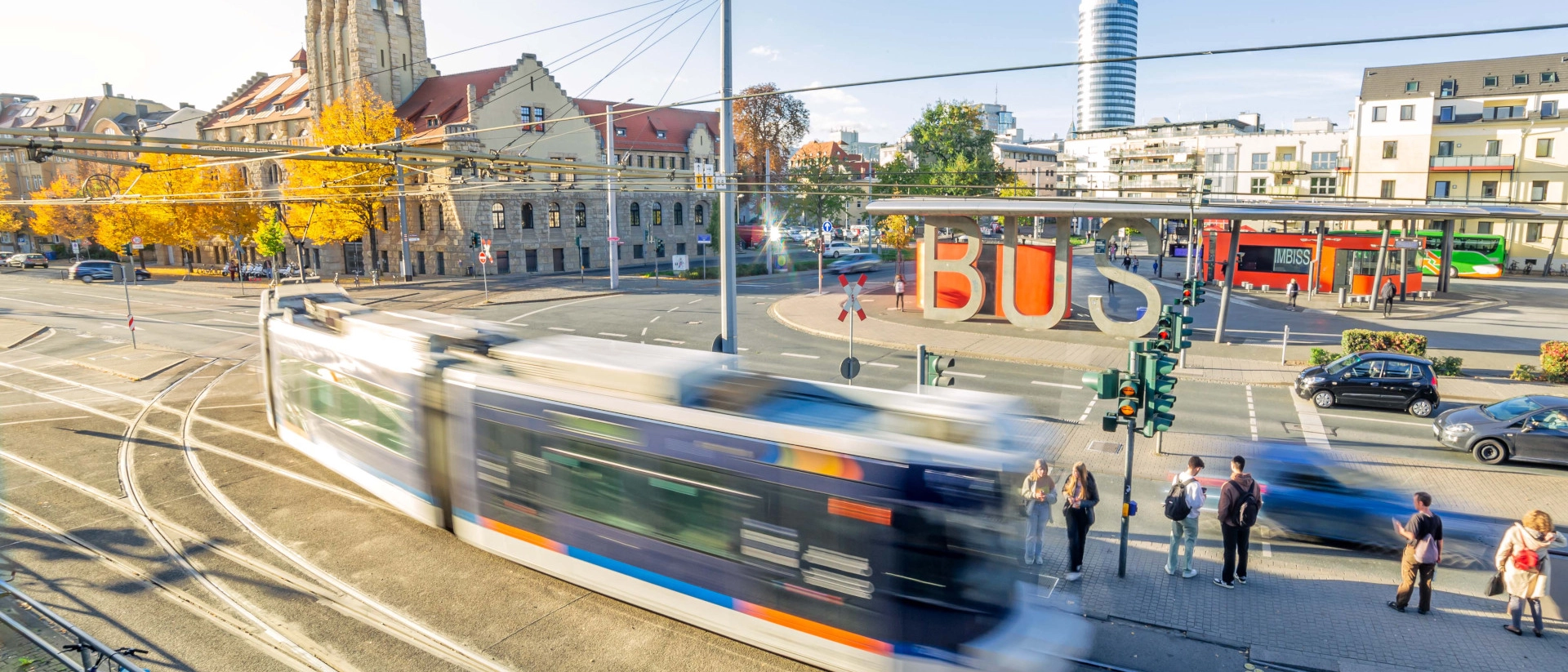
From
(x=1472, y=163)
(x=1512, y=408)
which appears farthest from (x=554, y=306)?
(x=1472, y=163)

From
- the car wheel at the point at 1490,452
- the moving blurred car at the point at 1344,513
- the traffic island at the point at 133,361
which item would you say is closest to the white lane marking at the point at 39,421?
the traffic island at the point at 133,361

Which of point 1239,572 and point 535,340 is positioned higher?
point 535,340

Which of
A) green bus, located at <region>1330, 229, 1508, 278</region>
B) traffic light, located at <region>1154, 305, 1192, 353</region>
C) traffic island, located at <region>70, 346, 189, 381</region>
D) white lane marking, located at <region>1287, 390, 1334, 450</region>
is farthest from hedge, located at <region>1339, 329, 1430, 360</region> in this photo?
traffic island, located at <region>70, 346, 189, 381</region>

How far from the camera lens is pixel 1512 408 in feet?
48.1

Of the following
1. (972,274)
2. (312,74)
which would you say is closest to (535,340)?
(972,274)

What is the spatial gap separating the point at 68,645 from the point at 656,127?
65166 mm

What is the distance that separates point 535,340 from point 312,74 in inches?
2227

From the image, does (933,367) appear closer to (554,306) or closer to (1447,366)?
(1447,366)

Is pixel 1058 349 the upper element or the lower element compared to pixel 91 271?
lower

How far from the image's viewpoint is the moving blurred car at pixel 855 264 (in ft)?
177

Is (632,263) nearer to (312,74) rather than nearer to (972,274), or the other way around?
(312,74)

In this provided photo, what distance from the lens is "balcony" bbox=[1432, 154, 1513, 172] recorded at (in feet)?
176

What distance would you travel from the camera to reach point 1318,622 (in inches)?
350

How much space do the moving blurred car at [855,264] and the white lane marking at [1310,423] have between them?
34.8 meters
